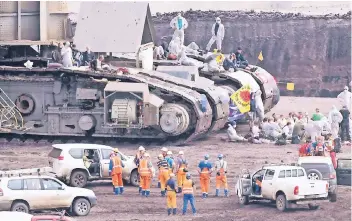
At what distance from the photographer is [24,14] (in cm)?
4475

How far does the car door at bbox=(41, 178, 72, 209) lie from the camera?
101 ft

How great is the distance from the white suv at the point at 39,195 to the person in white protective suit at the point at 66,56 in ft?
41.4

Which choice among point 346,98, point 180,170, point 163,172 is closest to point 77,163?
point 163,172

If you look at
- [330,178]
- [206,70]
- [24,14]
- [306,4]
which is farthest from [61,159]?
[306,4]

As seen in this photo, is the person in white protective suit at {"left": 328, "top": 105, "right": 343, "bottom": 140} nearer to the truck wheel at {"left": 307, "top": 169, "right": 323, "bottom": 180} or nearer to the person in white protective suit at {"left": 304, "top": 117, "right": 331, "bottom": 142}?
the person in white protective suit at {"left": 304, "top": 117, "right": 331, "bottom": 142}

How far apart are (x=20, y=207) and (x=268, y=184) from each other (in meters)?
6.63

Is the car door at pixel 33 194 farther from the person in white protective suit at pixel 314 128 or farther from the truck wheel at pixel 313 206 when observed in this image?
the person in white protective suit at pixel 314 128

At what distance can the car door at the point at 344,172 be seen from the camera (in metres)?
35.8

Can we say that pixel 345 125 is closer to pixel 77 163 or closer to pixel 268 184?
pixel 268 184

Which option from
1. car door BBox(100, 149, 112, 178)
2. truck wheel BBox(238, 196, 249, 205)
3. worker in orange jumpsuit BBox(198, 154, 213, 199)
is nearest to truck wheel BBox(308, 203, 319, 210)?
truck wheel BBox(238, 196, 249, 205)

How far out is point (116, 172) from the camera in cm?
3416

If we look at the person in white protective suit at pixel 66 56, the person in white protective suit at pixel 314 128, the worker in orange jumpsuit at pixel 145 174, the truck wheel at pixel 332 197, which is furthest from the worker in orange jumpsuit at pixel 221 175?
the person in white protective suit at pixel 66 56

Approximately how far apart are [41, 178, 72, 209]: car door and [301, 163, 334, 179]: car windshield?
6.80 m

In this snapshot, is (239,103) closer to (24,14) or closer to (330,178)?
(24,14)
